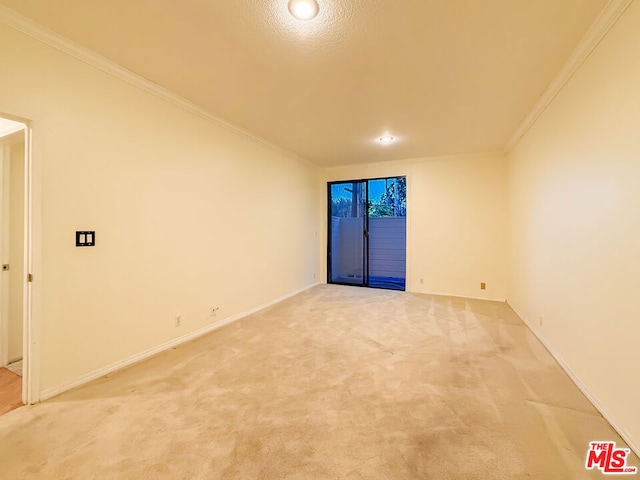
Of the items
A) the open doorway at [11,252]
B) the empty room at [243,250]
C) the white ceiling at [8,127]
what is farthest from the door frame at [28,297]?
the open doorway at [11,252]

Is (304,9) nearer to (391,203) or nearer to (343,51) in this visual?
(343,51)

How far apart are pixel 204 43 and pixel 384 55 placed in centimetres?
132

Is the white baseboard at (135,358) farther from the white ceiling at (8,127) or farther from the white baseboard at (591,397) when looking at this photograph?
the white baseboard at (591,397)

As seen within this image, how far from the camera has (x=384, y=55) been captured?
209cm

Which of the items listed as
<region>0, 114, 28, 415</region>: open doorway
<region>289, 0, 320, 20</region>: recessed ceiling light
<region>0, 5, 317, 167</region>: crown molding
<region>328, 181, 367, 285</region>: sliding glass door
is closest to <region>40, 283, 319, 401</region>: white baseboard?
<region>0, 114, 28, 415</region>: open doorway

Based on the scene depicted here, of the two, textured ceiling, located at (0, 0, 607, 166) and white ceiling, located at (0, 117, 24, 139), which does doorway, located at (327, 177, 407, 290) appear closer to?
textured ceiling, located at (0, 0, 607, 166)

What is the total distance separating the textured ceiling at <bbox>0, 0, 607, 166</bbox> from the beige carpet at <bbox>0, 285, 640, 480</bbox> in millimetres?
2507

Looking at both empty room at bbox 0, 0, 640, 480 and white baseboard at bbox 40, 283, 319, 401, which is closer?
empty room at bbox 0, 0, 640, 480

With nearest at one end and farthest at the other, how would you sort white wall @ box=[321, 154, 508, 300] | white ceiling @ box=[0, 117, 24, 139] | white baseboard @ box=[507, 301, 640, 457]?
white baseboard @ box=[507, 301, 640, 457] → white ceiling @ box=[0, 117, 24, 139] → white wall @ box=[321, 154, 508, 300]

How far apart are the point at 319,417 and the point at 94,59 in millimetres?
3067

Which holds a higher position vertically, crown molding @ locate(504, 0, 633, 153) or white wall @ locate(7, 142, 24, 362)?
crown molding @ locate(504, 0, 633, 153)

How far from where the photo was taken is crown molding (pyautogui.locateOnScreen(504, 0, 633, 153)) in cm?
163

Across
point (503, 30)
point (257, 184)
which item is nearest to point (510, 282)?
point (503, 30)

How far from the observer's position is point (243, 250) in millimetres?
3760
